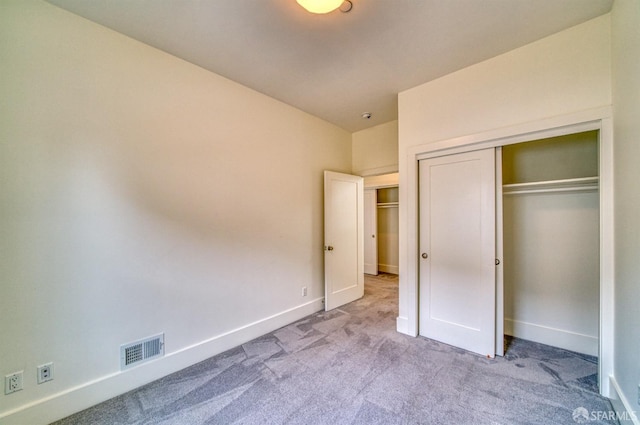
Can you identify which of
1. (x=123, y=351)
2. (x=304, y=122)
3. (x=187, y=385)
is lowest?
(x=187, y=385)

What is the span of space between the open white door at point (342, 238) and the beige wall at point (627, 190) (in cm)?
275

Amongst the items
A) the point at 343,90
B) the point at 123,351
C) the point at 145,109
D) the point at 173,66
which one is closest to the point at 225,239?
the point at 123,351

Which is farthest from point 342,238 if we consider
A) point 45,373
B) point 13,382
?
point 13,382

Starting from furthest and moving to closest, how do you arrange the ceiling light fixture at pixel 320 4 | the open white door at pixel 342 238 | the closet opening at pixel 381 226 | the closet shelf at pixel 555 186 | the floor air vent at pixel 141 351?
1. the closet opening at pixel 381 226
2. the open white door at pixel 342 238
3. the closet shelf at pixel 555 186
4. the floor air vent at pixel 141 351
5. the ceiling light fixture at pixel 320 4

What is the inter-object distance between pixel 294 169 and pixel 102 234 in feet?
7.01

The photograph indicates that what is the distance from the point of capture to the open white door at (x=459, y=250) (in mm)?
2404

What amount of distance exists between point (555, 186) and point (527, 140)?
0.74 meters

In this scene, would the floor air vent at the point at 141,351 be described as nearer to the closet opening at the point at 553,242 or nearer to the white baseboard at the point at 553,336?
the closet opening at the point at 553,242

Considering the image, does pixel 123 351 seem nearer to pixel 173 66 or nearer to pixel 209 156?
pixel 209 156

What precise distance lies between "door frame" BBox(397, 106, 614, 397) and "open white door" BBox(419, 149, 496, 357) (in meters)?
0.10

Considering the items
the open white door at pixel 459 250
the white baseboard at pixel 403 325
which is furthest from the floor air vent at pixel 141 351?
the open white door at pixel 459 250

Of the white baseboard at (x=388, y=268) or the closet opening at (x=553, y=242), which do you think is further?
the white baseboard at (x=388, y=268)

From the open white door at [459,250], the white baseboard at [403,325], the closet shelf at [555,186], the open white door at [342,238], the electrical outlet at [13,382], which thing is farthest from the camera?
the open white door at [342,238]

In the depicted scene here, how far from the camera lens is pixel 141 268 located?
2059mm
